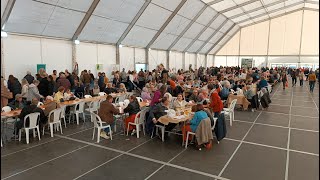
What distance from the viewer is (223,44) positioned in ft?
103

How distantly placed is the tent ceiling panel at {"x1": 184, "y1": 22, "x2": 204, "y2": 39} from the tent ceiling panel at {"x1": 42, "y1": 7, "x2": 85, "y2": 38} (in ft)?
34.2

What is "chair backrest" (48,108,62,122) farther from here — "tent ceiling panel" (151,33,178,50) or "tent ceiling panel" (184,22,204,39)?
"tent ceiling panel" (184,22,204,39)

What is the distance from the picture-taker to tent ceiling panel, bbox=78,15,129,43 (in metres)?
12.8

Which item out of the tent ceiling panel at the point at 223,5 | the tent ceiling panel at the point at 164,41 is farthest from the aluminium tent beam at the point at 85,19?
the tent ceiling panel at the point at 223,5

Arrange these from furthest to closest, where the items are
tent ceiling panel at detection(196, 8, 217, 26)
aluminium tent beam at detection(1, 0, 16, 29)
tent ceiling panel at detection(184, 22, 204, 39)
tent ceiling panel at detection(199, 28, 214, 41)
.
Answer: tent ceiling panel at detection(199, 28, 214, 41) → tent ceiling panel at detection(184, 22, 204, 39) → tent ceiling panel at detection(196, 8, 217, 26) → aluminium tent beam at detection(1, 0, 16, 29)

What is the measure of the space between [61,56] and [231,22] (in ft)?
62.2

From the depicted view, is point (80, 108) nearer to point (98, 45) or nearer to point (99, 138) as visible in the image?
point (99, 138)

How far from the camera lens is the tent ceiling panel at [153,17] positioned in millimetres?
14670

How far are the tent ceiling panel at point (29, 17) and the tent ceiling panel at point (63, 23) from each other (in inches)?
9.9

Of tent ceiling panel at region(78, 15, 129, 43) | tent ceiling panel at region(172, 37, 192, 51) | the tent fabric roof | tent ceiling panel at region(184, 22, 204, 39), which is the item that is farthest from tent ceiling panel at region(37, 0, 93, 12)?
tent ceiling panel at region(172, 37, 192, 51)

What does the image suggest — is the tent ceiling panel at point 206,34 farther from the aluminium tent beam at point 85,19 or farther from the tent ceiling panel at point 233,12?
the aluminium tent beam at point 85,19

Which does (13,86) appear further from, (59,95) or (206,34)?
(206,34)

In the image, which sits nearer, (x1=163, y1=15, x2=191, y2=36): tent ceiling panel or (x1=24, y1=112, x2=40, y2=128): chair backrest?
(x1=24, y1=112, x2=40, y2=128): chair backrest

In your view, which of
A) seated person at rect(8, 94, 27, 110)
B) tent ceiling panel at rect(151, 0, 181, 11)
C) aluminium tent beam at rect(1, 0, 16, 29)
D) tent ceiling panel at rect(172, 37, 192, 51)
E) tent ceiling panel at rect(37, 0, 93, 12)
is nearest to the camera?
seated person at rect(8, 94, 27, 110)
